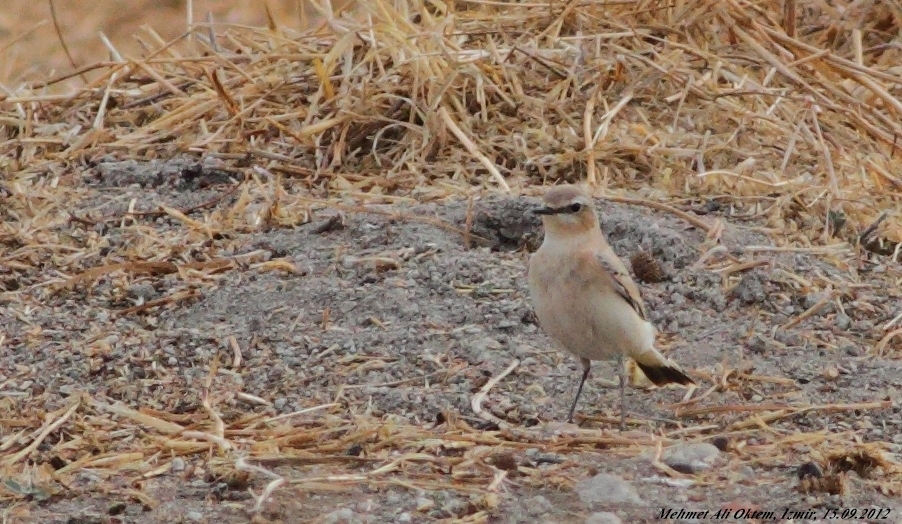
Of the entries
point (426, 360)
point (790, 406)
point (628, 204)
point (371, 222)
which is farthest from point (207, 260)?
point (790, 406)

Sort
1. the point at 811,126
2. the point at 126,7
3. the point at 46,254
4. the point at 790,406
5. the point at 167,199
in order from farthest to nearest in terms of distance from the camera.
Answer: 1. the point at 126,7
2. the point at 811,126
3. the point at 167,199
4. the point at 46,254
5. the point at 790,406

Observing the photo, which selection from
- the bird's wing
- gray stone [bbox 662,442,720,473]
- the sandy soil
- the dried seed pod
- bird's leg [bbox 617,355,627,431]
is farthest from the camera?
the sandy soil

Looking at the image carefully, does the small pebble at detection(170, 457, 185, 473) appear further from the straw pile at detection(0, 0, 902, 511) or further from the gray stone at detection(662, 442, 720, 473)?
the straw pile at detection(0, 0, 902, 511)

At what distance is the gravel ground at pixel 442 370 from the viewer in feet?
16.2

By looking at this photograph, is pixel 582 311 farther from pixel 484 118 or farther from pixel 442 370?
pixel 484 118

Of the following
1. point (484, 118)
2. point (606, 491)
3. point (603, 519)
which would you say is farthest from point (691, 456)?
point (484, 118)

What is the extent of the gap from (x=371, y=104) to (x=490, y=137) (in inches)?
26.0

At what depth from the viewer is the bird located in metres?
5.77

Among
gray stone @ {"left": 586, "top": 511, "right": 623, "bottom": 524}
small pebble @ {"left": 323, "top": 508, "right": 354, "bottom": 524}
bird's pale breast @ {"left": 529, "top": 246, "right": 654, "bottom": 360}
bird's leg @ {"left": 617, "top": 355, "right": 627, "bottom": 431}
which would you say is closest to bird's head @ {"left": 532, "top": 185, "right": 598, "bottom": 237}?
bird's pale breast @ {"left": 529, "top": 246, "right": 654, "bottom": 360}

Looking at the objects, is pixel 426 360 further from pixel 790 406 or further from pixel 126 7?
pixel 126 7

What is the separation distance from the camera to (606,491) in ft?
16.0

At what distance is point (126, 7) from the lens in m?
13.8

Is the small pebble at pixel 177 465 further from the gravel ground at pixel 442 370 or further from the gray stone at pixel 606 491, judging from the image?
the gray stone at pixel 606 491

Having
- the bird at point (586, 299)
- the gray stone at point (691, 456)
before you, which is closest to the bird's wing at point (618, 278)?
the bird at point (586, 299)
